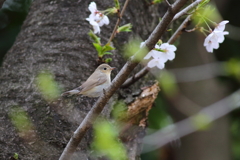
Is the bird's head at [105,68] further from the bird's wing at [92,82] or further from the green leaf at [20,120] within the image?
the green leaf at [20,120]

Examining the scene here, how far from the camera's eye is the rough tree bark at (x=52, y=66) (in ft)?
7.96

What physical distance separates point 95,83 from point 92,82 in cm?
7

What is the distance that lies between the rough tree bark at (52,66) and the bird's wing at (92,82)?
49 millimetres

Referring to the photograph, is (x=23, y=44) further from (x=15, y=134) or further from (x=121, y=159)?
(x=121, y=159)

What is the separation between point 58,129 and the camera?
8.18 feet

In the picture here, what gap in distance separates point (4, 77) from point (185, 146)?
11.7 ft

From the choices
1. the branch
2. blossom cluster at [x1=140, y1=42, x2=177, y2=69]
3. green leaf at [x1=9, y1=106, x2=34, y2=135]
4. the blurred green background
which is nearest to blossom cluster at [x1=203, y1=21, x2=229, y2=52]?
blossom cluster at [x1=140, y1=42, x2=177, y2=69]

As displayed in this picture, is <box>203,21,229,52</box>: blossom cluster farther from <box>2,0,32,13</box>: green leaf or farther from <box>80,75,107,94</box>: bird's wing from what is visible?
<box>2,0,32,13</box>: green leaf

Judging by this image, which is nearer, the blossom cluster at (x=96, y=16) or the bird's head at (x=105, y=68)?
the blossom cluster at (x=96, y=16)

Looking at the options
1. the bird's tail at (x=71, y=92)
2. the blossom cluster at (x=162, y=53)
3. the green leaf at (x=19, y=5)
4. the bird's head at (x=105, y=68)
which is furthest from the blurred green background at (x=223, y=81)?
the blossom cluster at (x=162, y=53)

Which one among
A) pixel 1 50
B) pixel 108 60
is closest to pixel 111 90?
pixel 108 60

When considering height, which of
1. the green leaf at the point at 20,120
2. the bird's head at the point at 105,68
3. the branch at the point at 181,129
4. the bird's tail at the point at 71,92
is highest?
the green leaf at the point at 20,120

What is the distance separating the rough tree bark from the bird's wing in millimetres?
49

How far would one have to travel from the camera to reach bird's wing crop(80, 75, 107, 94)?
278cm
